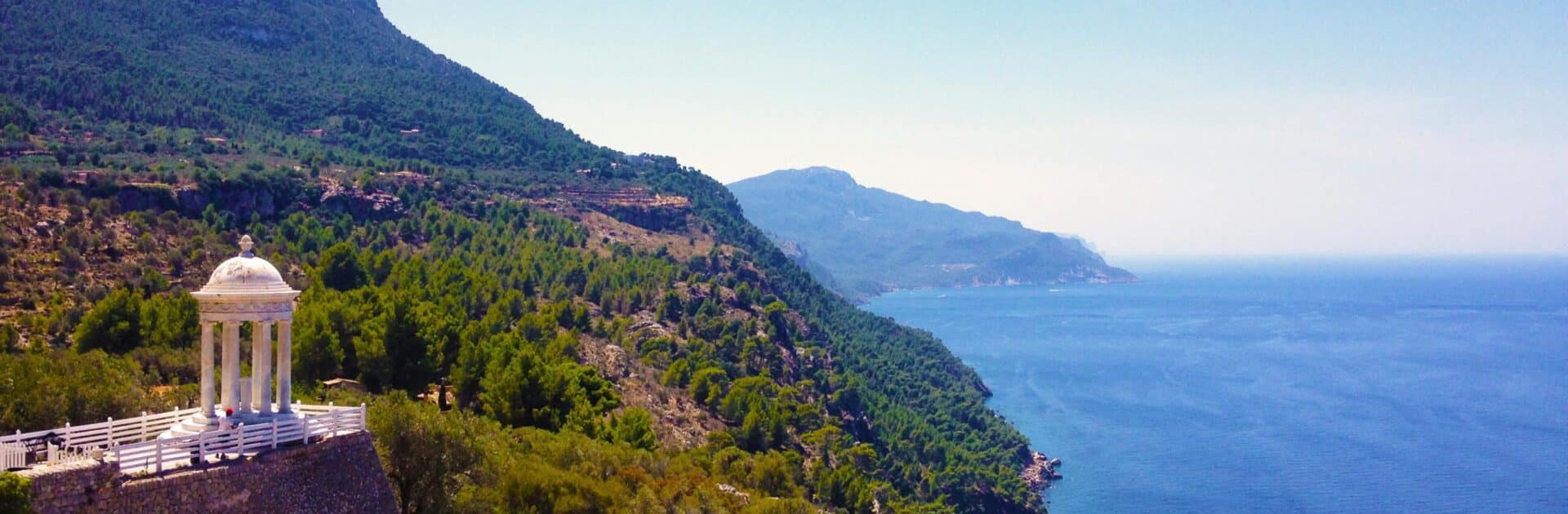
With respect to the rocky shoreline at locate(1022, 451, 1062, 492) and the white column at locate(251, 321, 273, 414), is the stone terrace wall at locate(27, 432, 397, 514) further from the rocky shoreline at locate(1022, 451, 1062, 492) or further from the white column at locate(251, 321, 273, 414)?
the rocky shoreline at locate(1022, 451, 1062, 492)

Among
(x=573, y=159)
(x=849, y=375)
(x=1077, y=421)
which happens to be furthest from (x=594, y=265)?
(x=1077, y=421)

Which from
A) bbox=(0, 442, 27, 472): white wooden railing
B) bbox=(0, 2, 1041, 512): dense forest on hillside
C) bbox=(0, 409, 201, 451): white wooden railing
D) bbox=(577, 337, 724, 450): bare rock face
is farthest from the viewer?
bbox=(577, 337, 724, 450): bare rock face

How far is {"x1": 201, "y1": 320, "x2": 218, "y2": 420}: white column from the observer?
1467 centimetres

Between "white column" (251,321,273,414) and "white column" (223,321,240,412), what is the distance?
27 centimetres

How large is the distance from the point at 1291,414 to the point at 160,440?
93783mm

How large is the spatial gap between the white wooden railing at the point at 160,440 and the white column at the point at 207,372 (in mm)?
614

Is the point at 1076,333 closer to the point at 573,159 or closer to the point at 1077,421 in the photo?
the point at 1077,421

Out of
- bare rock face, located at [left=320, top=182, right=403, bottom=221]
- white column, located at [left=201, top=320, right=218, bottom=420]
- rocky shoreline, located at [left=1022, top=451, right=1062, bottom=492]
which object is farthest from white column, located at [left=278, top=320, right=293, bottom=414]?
rocky shoreline, located at [left=1022, top=451, right=1062, bottom=492]

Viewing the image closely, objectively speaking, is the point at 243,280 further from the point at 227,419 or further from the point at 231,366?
the point at 227,419

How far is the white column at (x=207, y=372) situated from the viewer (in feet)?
48.1

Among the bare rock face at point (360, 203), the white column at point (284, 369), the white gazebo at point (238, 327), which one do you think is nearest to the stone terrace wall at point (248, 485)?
the white gazebo at point (238, 327)

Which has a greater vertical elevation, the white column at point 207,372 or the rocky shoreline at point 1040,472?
the white column at point 207,372

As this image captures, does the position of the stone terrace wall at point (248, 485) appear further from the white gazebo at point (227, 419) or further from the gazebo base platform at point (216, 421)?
the gazebo base platform at point (216, 421)

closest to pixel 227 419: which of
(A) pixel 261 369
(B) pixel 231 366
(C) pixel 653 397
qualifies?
(B) pixel 231 366
